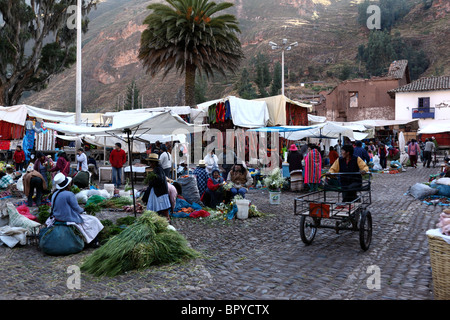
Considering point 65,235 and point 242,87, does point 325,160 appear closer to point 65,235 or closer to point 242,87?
point 65,235

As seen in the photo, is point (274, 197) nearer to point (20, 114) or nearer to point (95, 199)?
point (95, 199)

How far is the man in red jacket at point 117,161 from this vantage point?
14780 millimetres

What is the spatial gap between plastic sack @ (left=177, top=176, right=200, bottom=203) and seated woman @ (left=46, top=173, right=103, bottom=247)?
4.08 m

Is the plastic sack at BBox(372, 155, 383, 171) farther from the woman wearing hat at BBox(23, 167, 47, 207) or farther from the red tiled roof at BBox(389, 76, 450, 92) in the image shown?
the red tiled roof at BBox(389, 76, 450, 92)

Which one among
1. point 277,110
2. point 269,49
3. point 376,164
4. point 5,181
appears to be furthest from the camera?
point 269,49

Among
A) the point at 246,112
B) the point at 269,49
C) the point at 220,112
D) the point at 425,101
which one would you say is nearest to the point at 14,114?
the point at 220,112

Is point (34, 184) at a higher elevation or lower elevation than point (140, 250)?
higher

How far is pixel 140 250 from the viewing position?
5.68 m

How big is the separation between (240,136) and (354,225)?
1323cm

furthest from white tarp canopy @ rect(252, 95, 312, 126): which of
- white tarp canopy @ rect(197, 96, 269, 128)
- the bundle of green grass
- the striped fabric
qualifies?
the bundle of green grass

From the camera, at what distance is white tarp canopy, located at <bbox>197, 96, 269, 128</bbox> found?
1825 centimetres

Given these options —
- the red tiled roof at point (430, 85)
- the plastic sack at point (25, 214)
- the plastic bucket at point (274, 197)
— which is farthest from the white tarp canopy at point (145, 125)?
the red tiled roof at point (430, 85)

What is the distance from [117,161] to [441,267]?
12.5m
